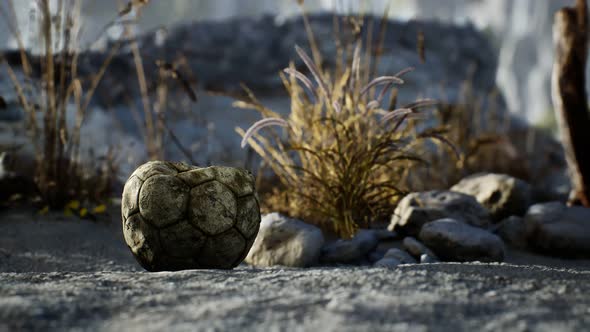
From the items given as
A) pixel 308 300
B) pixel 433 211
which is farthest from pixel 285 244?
pixel 308 300

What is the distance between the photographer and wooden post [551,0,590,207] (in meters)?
2.74

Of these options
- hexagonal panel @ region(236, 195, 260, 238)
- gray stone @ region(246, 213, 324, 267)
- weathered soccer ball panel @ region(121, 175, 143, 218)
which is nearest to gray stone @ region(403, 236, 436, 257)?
gray stone @ region(246, 213, 324, 267)

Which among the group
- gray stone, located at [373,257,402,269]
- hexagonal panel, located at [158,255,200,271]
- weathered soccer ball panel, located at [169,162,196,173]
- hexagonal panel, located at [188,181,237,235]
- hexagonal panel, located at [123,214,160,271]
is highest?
weathered soccer ball panel, located at [169,162,196,173]

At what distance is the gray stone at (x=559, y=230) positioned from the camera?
220 cm

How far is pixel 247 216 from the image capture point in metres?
1.54

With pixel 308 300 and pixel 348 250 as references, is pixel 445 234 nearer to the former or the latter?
pixel 348 250

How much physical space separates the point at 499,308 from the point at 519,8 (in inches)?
972

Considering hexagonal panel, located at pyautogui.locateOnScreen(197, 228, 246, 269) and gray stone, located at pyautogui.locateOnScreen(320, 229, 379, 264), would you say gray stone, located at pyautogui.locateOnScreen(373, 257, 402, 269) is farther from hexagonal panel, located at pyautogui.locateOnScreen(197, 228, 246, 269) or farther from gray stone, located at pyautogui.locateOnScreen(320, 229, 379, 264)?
hexagonal panel, located at pyautogui.locateOnScreen(197, 228, 246, 269)

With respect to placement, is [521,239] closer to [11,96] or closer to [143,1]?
[143,1]

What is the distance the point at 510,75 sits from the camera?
2241 cm

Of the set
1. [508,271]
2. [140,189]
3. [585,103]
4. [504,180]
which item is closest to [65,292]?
[140,189]

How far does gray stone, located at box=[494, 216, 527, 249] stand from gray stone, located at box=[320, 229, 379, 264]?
813 mm

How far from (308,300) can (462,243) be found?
1.12 meters

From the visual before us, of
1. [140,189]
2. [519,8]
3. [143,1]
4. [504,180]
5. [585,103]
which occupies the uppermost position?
[519,8]
